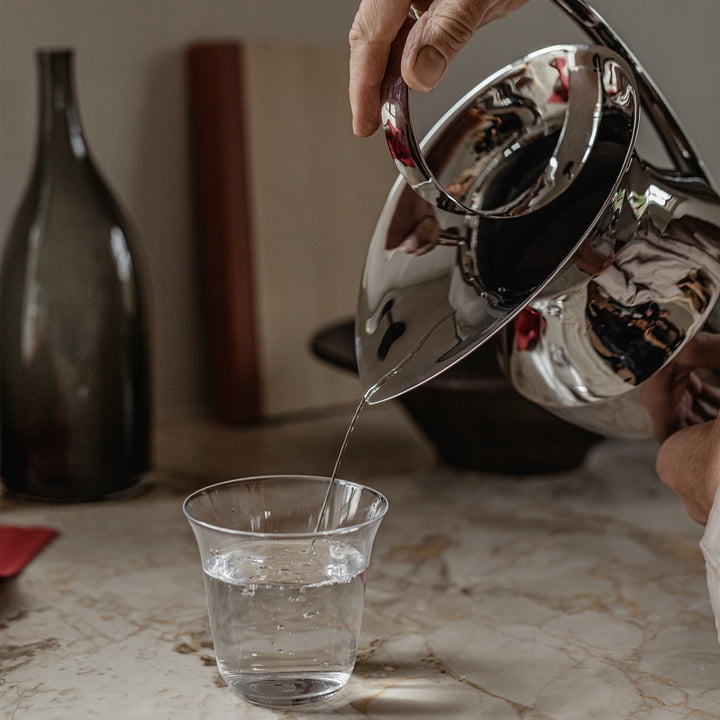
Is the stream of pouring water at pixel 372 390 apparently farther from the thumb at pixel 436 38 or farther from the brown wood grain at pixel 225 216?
the brown wood grain at pixel 225 216

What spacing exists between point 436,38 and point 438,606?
38 cm

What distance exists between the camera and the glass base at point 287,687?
1.93 ft

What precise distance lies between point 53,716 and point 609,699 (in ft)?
0.99

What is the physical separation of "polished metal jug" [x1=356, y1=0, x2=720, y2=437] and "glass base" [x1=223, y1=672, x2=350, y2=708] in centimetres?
15

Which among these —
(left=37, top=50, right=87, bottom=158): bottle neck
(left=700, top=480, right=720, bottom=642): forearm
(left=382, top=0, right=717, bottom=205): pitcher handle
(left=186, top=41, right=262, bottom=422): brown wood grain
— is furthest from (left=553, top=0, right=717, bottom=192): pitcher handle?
(left=186, top=41, right=262, bottom=422): brown wood grain

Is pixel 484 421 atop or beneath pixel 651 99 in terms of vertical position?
beneath

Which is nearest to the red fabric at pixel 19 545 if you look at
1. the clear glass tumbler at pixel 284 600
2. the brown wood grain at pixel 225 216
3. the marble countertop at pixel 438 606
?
the marble countertop at pixel 438 606

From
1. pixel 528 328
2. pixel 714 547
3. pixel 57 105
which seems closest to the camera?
pixel 714 547

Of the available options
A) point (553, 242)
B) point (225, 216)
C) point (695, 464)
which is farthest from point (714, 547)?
point (225, 216)

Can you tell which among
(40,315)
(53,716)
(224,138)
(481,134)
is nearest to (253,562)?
(53,716)

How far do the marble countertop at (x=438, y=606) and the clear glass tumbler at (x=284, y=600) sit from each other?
0.07 feet

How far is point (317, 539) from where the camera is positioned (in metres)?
0.57

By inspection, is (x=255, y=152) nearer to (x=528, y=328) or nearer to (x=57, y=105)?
(x=57, y=105)

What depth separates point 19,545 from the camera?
2.78ft
